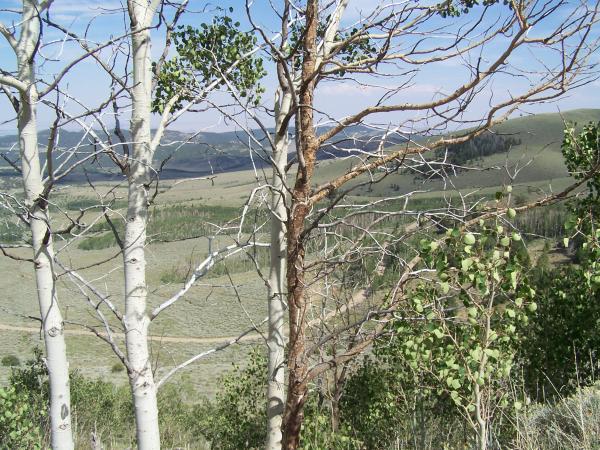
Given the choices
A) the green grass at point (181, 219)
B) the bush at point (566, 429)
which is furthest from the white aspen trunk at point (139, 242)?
the green grass at point (181, 219)

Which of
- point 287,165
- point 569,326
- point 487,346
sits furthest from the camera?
point 569,326

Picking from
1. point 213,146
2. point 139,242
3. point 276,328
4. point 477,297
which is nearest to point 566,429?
point 477,297

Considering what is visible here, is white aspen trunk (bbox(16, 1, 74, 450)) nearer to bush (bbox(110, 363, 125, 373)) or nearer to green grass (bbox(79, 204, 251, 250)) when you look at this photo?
bush (bbox(110, 363, 125, 373))

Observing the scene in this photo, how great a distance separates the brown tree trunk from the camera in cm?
483

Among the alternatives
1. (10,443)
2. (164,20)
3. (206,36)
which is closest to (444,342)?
(164,20)

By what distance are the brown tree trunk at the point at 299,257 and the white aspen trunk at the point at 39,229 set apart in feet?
6.44

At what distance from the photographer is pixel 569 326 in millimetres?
13141

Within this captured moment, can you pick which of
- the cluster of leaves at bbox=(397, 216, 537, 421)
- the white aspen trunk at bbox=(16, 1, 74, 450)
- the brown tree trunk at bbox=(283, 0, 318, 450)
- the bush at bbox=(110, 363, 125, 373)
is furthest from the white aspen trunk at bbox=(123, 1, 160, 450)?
the bush at bbox=(110, 363, 125, 373)

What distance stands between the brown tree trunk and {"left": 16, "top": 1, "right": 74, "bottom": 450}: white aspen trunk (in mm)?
1963

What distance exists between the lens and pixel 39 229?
452cm

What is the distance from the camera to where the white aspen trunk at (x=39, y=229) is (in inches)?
176

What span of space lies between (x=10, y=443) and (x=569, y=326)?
13.1 m

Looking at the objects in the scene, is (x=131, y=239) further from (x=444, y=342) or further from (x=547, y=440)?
(x=547, y=440)

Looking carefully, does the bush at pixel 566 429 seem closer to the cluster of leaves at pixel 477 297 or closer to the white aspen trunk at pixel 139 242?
the cluster of leaves at pixel 477 297
